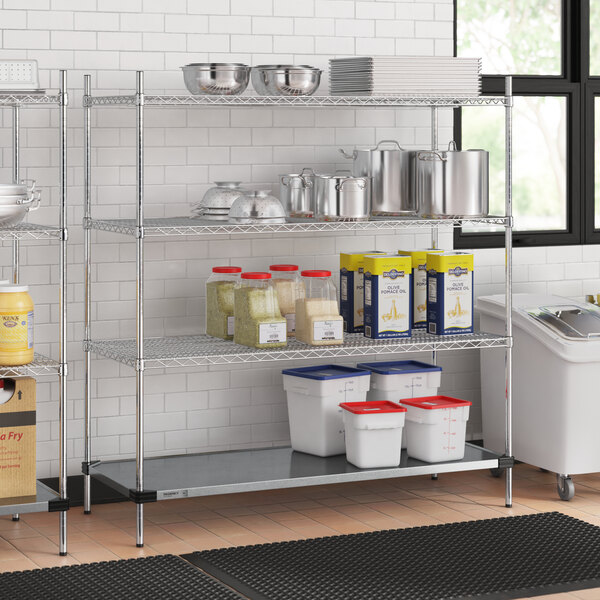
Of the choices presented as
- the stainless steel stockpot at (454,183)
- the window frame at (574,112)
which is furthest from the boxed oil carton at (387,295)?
the window frame at (574,112)

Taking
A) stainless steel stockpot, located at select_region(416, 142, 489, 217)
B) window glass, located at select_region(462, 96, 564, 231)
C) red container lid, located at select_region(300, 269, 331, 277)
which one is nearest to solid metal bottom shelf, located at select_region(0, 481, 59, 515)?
red container lid, located at select_region(300, 269, 331, 277)

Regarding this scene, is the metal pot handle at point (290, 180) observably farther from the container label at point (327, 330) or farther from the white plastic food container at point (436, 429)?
the white plastic food container at point (436, 429)

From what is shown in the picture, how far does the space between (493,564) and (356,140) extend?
2.05 metres

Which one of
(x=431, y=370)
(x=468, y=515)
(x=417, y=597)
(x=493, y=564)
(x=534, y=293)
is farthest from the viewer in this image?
(x=534, y=293)

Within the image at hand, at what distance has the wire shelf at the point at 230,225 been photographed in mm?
4496

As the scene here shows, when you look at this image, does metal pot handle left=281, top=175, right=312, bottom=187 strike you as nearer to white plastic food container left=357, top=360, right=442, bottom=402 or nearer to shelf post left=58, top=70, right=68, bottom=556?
white plastic food container left=357, top=360, right=442, bottom=402

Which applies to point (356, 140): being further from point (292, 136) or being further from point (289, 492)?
point (289, 492)

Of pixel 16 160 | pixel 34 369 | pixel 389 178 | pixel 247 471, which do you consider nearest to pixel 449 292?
pixel 389 178

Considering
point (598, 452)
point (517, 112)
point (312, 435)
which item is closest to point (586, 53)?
point (517, 112)

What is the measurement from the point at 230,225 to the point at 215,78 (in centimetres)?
55

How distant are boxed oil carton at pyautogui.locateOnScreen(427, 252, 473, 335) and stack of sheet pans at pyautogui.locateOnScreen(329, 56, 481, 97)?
67 centimetres

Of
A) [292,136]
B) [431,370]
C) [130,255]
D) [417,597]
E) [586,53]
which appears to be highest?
[586,53]

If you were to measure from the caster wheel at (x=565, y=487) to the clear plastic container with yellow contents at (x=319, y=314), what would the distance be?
1.10m

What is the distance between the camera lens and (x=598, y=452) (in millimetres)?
5027
